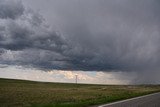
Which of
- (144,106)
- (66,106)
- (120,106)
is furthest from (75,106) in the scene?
(144,106)

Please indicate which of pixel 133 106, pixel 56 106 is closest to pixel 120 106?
pixel 133 106

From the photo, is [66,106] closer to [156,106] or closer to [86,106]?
[86,106]

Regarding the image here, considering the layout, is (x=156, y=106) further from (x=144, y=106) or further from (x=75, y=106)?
(x=75, y=106)

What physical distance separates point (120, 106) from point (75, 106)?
3280 mm

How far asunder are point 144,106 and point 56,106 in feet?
21.5

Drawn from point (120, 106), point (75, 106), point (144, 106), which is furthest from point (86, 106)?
point (144, 106)

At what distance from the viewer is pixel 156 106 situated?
23766 mm

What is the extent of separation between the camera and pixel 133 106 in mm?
23500

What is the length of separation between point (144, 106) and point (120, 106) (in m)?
1.96

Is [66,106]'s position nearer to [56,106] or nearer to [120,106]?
[56,106]

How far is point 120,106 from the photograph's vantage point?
23.1 meters

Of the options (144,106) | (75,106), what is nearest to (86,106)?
(75,106)

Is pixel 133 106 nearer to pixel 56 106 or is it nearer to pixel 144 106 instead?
pixel 144 106

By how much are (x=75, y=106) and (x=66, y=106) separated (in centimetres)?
69
